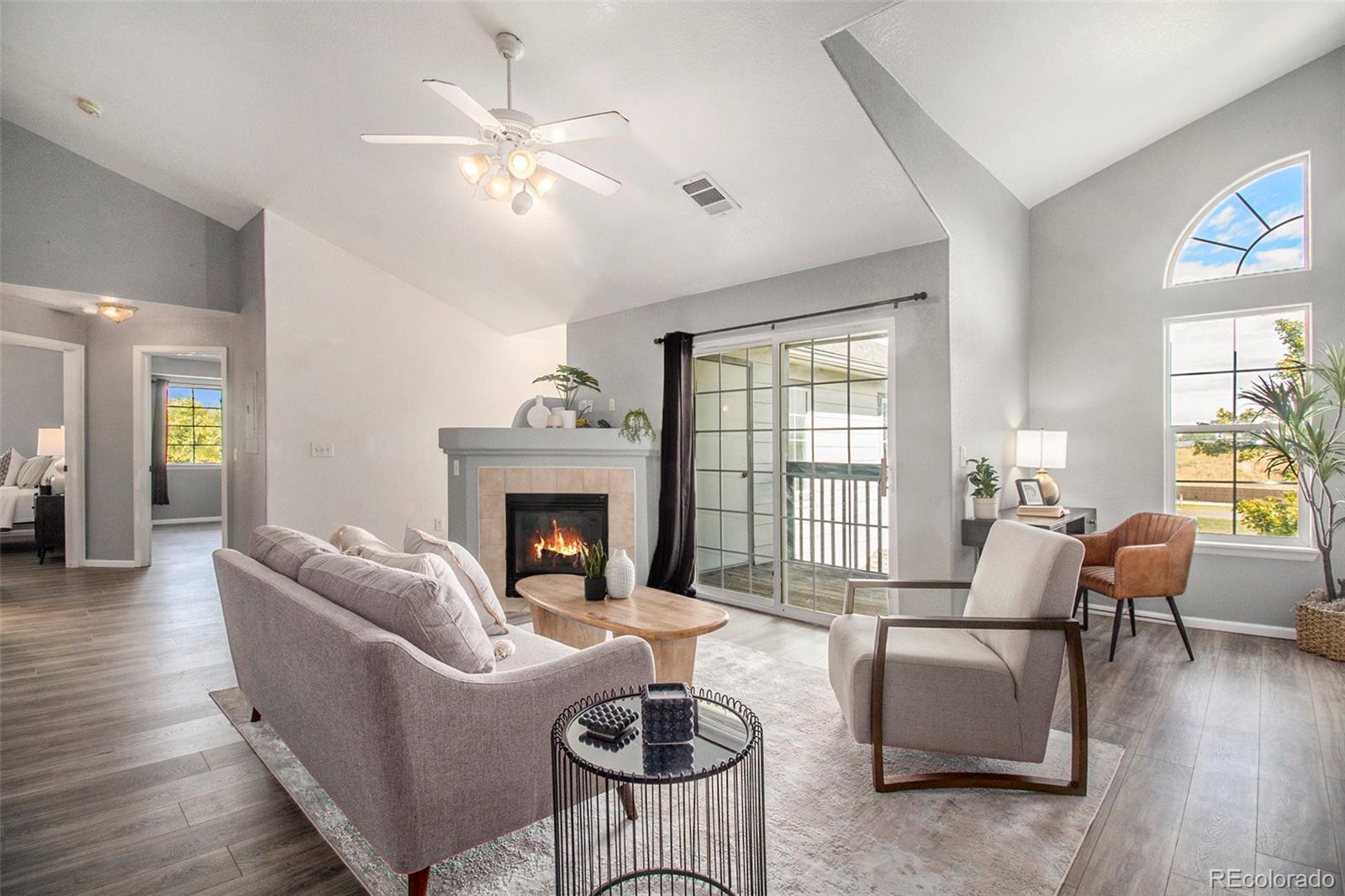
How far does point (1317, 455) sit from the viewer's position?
3678 millimetres

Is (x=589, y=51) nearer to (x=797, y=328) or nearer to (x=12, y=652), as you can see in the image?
(x=797, y=328)

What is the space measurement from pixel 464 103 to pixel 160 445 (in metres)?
9.79

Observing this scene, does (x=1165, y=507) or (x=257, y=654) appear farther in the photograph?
(x=1165, y=507)

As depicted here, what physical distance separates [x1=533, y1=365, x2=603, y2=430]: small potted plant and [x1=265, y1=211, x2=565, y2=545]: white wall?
1029 millimetres

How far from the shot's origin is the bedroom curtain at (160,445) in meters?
9.28

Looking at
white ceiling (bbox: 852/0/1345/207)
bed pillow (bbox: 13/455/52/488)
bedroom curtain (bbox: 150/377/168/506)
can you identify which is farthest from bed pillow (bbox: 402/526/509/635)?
bedroom curtain (bbox: 150/377/168/506)

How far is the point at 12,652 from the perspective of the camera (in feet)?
12.3

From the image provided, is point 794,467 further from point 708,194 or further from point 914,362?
point 708,194

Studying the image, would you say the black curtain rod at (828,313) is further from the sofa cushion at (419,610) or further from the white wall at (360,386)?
the sofa cushion at (419,610)

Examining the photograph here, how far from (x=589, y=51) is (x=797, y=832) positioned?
320 centimetres

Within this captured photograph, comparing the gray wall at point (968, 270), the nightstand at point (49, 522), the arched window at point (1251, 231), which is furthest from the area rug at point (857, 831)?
the nightstand at point (49, 522)

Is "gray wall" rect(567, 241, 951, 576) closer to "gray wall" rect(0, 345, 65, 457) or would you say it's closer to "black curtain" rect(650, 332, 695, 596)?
"black curtain" rect(650, 332, 695, 596)

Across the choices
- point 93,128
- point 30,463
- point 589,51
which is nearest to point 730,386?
point 589,51

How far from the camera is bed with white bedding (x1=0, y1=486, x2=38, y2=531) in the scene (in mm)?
6887
